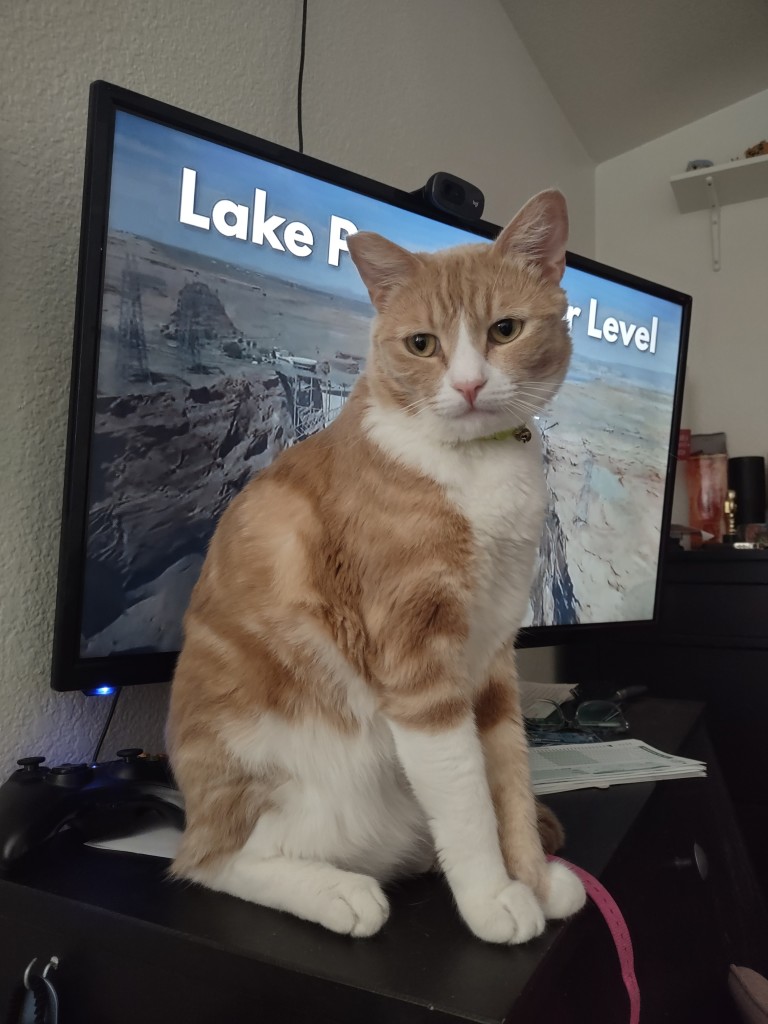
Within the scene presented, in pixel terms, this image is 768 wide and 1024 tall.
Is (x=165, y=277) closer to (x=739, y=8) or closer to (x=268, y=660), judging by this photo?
(x=268, y=660)

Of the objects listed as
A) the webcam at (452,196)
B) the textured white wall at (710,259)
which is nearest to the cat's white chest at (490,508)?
the webcam at (452,196)

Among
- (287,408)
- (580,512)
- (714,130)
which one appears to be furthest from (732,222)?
(287,408)

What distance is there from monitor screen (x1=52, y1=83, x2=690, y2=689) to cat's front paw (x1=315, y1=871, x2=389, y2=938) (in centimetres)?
39

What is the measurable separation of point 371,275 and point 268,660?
46 cm

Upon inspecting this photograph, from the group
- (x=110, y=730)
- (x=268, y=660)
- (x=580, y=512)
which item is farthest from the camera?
(x=580, y=512)

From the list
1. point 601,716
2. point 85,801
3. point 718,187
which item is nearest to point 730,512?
point 718,187

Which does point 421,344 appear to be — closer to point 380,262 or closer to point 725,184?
point 380,262

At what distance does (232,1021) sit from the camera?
0.58 meters

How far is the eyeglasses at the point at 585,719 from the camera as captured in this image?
4.35 feet

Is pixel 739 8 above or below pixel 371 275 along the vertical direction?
above

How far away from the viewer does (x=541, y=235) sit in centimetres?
83

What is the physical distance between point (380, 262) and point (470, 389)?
219 mm

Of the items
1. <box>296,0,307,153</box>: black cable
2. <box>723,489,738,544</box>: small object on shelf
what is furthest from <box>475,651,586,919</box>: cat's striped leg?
<box>723,489,738,544</box>: small object on shelf

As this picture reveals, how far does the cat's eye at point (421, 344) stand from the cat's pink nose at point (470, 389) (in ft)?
0.28
